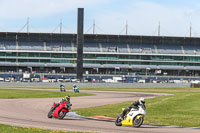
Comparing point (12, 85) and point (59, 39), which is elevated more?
point (59, 39)


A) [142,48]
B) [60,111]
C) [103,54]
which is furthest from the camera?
[142,48]

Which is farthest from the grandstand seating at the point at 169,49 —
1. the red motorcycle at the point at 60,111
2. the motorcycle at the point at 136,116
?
the motorcycle at the point at 136,116

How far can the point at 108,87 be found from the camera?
96562 mm

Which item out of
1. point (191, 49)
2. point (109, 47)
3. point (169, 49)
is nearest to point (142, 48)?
point (169, 49)

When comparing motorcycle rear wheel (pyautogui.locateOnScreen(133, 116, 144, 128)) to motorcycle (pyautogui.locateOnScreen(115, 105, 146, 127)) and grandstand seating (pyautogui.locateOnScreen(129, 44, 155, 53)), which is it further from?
grandstand seating (pyautogui.locateOnScreen(129, 44, 155, 53))

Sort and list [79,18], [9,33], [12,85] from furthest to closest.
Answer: [9,33] < [79,18] < [12,85]

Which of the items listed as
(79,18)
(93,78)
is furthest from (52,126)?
(93,78)

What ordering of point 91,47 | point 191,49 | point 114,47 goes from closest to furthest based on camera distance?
point 91,47 → point 114,47 → point 191,49

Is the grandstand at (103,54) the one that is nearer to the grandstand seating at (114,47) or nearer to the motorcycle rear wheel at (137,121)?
the grandstand seating at (114,47)

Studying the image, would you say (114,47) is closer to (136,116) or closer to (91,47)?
(91,47)

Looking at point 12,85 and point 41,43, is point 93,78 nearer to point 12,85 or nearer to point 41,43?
point 41,43

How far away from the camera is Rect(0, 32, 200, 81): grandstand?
140m

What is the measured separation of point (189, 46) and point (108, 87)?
63.8 metres

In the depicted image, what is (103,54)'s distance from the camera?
464 ft
